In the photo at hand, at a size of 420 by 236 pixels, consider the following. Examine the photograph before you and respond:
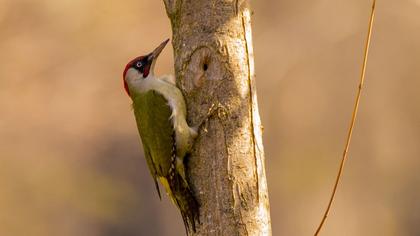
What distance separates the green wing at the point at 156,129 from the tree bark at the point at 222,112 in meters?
0.29

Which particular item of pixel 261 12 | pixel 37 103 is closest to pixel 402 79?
pixel 261 12

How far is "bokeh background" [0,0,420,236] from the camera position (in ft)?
44.9

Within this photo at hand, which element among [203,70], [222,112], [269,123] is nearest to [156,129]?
[203,70]

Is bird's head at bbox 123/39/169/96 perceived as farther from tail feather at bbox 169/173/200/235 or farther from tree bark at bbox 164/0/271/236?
tail feather at bbox 169/173/200/235

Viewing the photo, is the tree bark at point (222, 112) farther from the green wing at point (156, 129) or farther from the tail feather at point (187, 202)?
the green wing at point (156, 129)

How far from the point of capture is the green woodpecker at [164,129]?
4.95 meters

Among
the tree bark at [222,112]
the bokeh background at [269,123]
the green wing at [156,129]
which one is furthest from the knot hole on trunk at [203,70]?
the bokeh background at [269,123]

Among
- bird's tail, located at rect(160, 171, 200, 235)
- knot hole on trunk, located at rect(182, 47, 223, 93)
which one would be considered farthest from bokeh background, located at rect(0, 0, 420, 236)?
knot hole on trunk, located at rect(182, 47, 223, 93)

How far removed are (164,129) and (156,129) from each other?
58 mm

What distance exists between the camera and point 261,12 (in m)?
15.6

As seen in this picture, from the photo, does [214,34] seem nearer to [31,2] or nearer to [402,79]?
[402,79]

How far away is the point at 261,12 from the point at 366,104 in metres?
2.23

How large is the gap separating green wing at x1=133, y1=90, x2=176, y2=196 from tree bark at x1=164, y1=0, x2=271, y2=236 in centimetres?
29

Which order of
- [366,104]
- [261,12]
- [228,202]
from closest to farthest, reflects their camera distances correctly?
1. [228,202]
2. [366,104]
3. [261,12]
